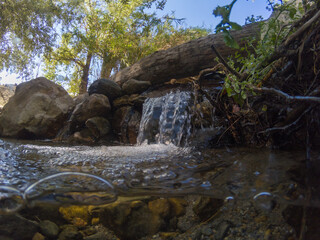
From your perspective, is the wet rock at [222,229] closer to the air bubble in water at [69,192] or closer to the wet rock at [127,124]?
the air bubble in water at [69,192]

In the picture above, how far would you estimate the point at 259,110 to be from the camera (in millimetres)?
2271

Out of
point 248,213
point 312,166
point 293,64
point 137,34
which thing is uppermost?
point 137,34

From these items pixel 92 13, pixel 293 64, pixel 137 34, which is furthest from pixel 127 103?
pixel 92 13

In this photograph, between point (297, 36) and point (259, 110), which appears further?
point (259, 110)

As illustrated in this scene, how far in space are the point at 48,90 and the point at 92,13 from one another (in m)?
5.18

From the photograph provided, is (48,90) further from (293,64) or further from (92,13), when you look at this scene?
(293,64)

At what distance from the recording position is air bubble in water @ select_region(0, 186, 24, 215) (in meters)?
1.32

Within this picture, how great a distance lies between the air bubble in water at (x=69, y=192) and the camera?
138 cm

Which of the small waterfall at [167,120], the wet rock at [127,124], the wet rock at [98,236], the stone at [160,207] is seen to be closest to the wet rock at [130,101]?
the wet rock at [127,124]

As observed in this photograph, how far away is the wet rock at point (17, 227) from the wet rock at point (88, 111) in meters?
4.18

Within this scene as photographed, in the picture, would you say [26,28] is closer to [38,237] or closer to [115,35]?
[115,35]

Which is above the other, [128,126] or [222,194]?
[128,126]

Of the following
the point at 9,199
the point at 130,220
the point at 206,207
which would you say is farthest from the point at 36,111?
the point at 206,207

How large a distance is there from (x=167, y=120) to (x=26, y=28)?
21.2ft
